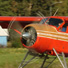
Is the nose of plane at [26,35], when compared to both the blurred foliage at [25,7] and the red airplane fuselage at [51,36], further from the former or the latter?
the blurred foliage at [25,7]

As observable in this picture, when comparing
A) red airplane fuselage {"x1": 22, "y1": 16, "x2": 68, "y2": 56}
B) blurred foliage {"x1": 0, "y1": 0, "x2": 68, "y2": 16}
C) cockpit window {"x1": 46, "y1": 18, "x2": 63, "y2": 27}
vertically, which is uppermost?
cockpit window {"x1": 46, "y1": 18, "x2": 63, "y2": 27}

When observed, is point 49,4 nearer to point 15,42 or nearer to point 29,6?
point 29,6

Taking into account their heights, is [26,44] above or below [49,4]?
above

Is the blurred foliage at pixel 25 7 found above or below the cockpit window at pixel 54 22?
below

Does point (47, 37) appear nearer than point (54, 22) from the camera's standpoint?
Yes

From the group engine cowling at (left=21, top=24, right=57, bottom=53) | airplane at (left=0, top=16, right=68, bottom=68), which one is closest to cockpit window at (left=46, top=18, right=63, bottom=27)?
airplane at (left=0, top=16, right=68, bottom=68)

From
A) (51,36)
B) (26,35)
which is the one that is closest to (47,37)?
(51,36)

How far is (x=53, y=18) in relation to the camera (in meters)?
8.06

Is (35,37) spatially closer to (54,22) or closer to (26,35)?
(26,35)

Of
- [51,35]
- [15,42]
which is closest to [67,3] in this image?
[15,42]

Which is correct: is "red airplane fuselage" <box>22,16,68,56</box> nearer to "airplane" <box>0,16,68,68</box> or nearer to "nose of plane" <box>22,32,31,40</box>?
"airplane" <box>0,16,68,68</box>

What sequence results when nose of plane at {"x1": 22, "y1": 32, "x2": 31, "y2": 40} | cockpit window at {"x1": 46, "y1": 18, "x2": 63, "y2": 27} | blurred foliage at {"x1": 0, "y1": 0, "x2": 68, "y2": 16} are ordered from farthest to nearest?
blurred foliage at {"x1": 0, "y1": 0, "x2": 68, "y2": 16}, cockpit window at {"x1": 46, "y1": 18, "x2": 63, "y2": 27}, nose of plane at {"x1": 22, "y1": 32, "x2": 31, "y2": 40}

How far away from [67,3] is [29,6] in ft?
39.3

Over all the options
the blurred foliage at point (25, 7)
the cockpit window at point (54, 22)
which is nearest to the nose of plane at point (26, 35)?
the cockpit window at point (54, 22)
